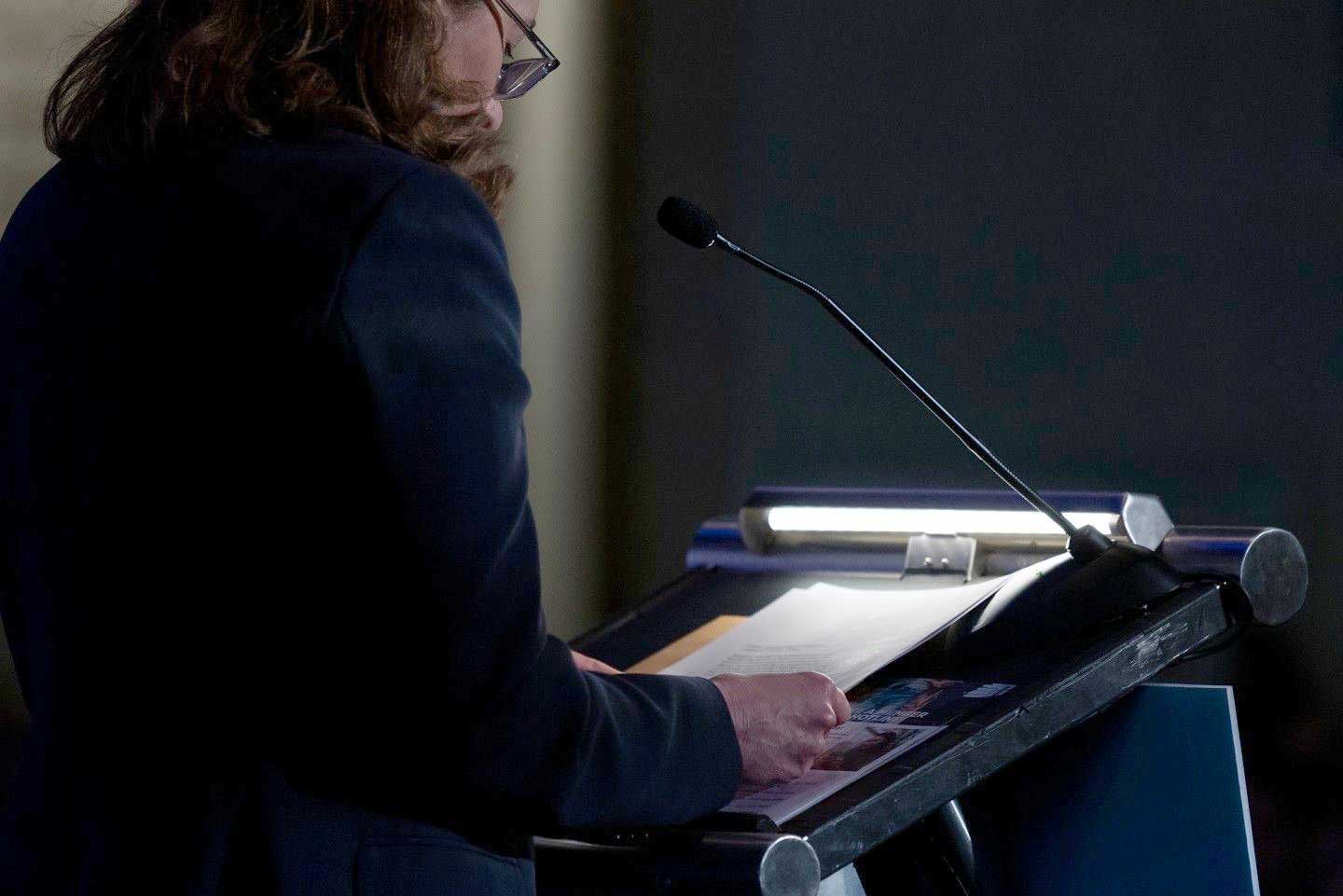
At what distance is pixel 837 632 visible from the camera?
3.90ft

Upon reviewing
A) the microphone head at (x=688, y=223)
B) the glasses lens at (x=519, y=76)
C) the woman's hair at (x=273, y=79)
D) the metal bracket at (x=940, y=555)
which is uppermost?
the glasses lens at (x=519, y=76)

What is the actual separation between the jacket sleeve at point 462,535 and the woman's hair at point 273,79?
92 millimetres

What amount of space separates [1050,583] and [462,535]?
56 cm

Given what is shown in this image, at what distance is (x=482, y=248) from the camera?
29.6 inches

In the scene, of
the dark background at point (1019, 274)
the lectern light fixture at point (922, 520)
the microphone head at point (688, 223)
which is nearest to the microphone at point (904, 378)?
the microphone head at point (688, 223)

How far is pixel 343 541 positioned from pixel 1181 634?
63cm

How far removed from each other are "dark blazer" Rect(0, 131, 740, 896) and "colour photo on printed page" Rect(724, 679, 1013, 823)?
3.8 inches

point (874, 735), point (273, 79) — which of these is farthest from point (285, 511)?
point (874, 735)

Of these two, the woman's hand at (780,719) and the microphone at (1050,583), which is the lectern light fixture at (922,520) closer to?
the microphone at (1050,583)

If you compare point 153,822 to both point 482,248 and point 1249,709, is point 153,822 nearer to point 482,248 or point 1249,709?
point 482,248

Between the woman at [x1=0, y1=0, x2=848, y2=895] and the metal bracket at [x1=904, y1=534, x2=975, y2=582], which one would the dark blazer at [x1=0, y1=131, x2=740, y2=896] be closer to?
the woman at [x1=0, y1=0, x2=848, y2=895]

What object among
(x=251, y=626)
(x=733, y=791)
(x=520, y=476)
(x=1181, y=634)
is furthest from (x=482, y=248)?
(x=1181, y=634)

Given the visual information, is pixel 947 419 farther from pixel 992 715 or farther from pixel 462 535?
pixel 462 535

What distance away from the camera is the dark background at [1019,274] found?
228 centimetres
